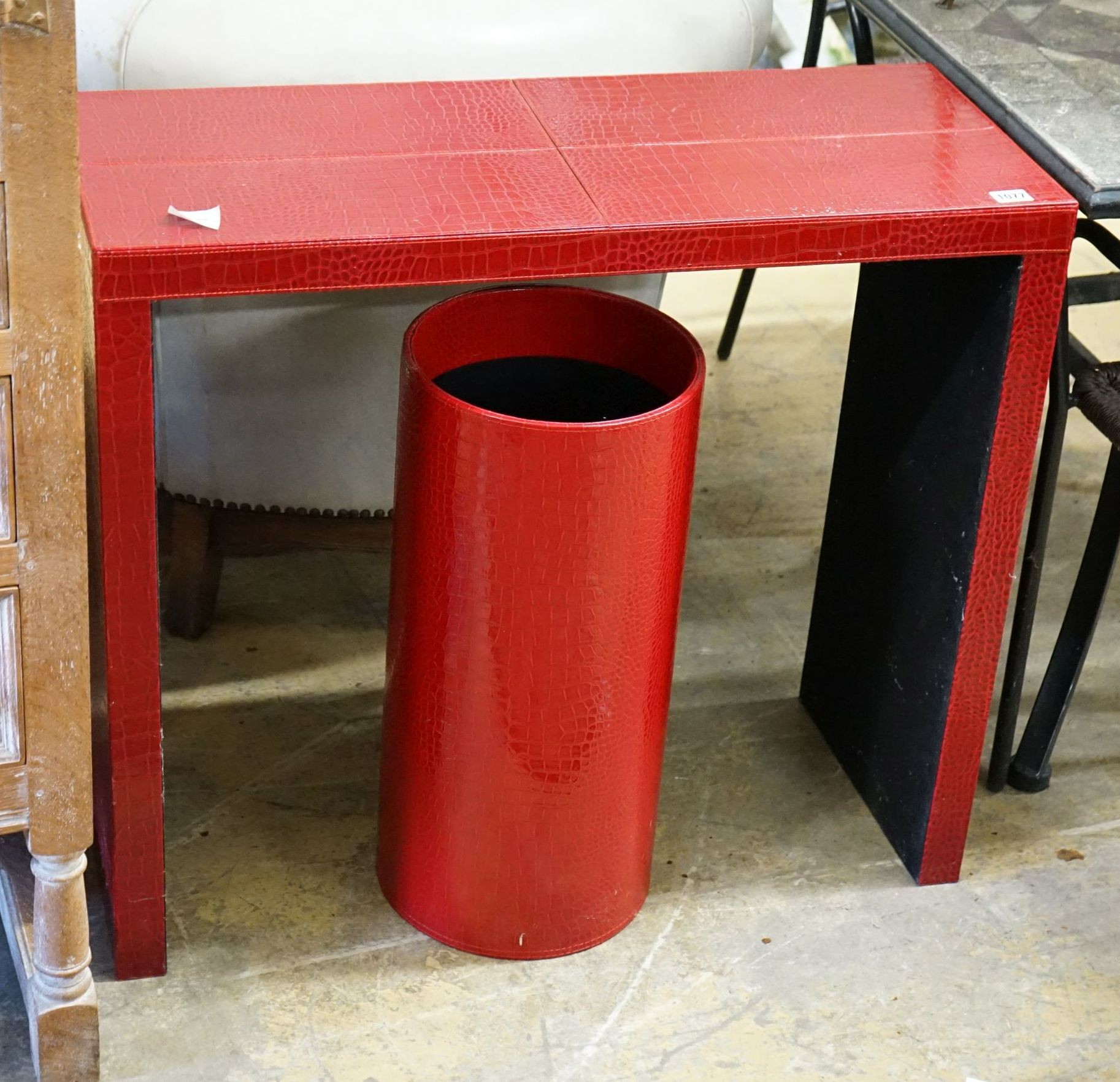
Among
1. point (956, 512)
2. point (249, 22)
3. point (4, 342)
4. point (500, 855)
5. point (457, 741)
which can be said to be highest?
point (249, 22)

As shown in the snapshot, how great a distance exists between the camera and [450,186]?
4.13 ft

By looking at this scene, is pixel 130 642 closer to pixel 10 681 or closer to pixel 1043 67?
pixel 10 681

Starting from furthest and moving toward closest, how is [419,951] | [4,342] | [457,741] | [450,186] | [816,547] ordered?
[816,547]
[419,951]
[457,741]
[450,186]
[4,342]

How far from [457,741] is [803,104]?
632 mm

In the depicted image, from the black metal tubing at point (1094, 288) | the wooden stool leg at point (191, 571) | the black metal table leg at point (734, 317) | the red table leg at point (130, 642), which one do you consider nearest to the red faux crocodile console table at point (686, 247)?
the red table leg at point (130, 642)

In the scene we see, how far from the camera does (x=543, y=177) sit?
4.22ft

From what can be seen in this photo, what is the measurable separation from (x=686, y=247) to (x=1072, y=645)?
727 mm

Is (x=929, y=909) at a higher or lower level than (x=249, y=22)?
lower

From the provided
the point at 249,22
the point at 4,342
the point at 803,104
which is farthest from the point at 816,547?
the point at 4,342

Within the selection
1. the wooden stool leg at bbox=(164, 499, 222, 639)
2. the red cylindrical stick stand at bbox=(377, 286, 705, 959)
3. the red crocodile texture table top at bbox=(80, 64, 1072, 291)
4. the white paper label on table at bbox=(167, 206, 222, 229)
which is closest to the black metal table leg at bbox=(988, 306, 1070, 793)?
the red crocodile texture table top at bbox=(80, 64, 1072, 291)

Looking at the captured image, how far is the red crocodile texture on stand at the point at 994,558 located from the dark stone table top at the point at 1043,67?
0.31 feet

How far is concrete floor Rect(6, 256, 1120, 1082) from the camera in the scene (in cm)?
142

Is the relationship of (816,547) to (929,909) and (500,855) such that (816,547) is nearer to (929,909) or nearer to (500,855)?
(929,909)

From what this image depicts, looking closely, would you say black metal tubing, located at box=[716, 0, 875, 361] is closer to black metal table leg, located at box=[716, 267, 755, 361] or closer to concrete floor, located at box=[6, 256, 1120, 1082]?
black metal table leg, located at box=[716, 267, 755, 361]
